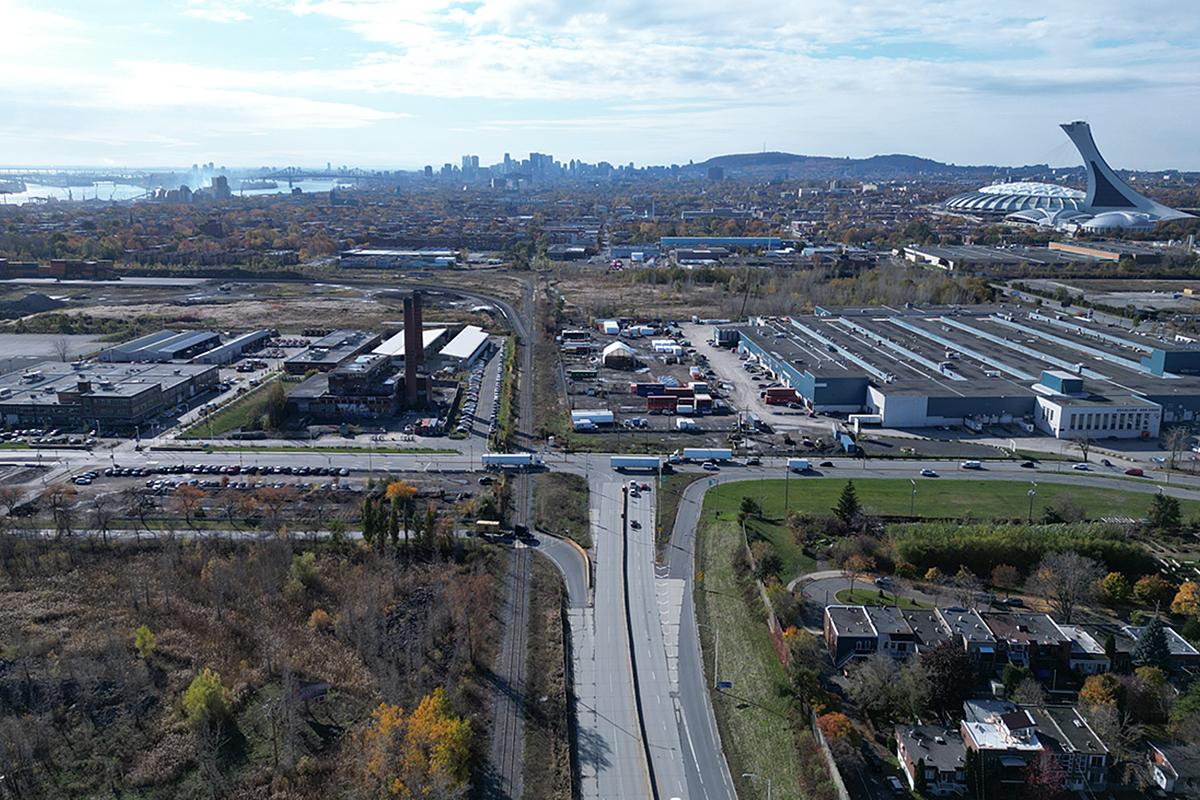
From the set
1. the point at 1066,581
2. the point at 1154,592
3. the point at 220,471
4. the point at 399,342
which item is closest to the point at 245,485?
the point at 220,471

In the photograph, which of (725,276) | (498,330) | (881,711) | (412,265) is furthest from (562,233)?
(881,711)

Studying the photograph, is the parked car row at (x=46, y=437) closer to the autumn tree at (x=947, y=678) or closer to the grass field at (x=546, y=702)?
the grass field at (x=546, y=702)

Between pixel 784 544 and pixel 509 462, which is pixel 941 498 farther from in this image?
pixel 509 462

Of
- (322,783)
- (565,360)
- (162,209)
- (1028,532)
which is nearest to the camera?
(322,783)

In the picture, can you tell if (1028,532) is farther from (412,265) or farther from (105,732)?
(412,265)

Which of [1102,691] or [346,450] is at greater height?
[346,450]

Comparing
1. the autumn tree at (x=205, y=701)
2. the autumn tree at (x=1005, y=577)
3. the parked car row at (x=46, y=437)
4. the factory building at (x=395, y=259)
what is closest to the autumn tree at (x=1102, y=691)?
the autumn tree at (x=1005, y=577)
